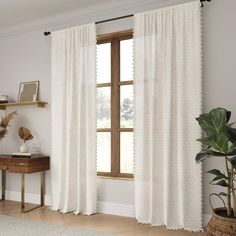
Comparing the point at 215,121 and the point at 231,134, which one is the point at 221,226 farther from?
the point at 215,121

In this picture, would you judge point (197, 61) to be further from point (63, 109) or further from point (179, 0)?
point (63, 109)

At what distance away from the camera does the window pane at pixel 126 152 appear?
3705 mm

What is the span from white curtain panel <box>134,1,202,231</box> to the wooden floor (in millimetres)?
137

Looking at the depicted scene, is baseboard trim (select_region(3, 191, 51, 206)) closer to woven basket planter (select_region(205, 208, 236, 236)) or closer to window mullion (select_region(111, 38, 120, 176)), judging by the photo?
window mullion (select_region(111, 38, 120, 176))

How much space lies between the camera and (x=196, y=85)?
310 cm

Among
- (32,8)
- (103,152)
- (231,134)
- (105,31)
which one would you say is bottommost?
(103,152)

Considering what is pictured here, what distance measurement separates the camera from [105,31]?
3.77 metres

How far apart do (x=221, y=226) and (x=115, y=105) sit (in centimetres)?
202

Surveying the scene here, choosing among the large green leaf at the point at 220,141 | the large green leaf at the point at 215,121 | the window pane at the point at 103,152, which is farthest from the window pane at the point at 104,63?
the large green leaf at the point at 220,141

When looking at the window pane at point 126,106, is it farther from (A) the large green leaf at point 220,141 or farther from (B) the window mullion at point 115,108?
(A) the large green leaf at point 220,141

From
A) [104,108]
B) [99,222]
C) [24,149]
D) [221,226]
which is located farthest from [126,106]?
[221,226]

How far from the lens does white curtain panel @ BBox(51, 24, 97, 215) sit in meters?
3.67

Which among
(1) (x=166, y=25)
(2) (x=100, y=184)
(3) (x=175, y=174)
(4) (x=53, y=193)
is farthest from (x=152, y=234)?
(1) (x=166, y=25)

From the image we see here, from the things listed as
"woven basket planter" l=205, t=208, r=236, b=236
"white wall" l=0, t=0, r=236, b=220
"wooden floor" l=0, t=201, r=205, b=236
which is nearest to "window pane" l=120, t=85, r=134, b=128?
"white wall" l=0, t=0, r=236, b=220
